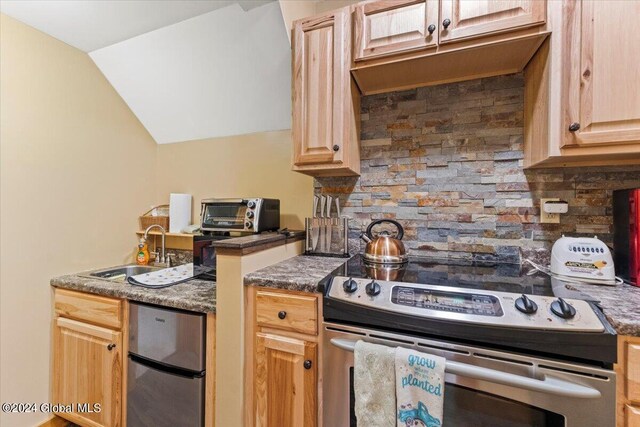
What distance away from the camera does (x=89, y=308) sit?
1479mm

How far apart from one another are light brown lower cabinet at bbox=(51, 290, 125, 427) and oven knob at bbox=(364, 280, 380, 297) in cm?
128

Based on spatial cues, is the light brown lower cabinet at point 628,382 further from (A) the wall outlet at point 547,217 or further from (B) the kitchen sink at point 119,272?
(B) the kitchen sink at point 119,272

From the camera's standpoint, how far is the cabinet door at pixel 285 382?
3.31 ft

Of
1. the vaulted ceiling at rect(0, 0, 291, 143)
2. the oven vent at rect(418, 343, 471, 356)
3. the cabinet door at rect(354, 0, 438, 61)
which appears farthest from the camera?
the vaulted ceiling at rect(0, 0, 291, 143)

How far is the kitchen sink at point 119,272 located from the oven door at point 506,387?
162 cm

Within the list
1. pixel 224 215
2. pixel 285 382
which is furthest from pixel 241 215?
pixel 285 382

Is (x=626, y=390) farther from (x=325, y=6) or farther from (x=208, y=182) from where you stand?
(x=208, y=182)

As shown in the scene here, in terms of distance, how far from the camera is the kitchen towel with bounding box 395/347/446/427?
78 centimetres

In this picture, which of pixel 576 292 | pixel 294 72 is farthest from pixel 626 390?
pixel 294 72

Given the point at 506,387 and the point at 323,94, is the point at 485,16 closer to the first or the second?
the point at 323,94

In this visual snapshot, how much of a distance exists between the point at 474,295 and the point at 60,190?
2.27m

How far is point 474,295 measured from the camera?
899mm

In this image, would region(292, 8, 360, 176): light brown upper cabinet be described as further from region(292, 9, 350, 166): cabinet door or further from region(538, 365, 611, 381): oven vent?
region(538, 365, 611, 381): oven vent

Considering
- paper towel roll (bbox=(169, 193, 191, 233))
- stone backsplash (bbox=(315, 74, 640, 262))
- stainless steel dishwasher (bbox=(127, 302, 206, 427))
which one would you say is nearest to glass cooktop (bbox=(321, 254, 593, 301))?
stone backsplash (bbox=(315, 74, 640, 262))
